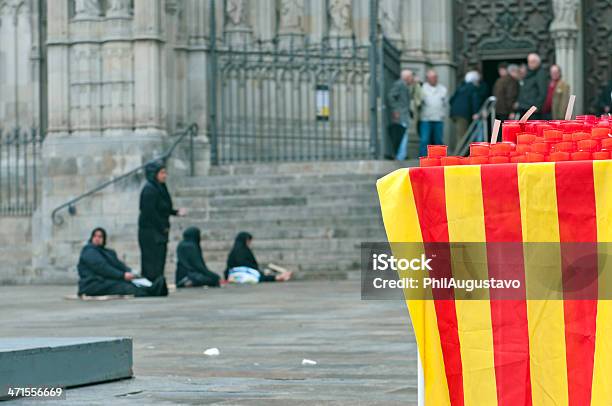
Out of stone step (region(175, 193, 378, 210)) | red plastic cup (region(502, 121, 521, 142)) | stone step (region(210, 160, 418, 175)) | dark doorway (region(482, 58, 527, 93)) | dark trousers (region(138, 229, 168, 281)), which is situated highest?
dark doorway (region(482, 58, 527, 93))

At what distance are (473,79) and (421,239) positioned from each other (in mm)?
19296

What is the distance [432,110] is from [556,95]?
95.8 inches

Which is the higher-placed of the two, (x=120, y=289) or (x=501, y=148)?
(x=501, y=148)

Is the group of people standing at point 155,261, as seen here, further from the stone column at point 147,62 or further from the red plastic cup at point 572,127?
the red plastic cup at point 572,127

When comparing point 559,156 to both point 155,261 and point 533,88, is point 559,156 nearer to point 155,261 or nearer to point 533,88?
point 155,261

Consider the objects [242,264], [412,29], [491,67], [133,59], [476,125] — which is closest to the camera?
[242,264]

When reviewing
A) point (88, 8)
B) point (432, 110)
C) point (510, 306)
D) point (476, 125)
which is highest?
point (88, 8)

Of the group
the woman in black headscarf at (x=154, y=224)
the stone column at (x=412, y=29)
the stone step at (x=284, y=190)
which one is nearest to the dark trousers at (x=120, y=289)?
the woman in black headscarf at (x=154, y=224)

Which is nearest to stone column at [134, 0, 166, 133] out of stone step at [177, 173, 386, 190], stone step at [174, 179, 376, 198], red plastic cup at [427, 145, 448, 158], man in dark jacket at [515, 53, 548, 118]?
stone step at [177, 173, 386, 190]

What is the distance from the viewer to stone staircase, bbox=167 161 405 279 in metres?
21.4

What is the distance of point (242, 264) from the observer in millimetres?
20594

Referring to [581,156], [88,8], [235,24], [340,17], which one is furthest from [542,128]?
[340,17]

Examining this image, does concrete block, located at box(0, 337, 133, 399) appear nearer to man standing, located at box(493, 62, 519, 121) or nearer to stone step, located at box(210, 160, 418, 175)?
stone step, located at box(210, 160, 418, 175)

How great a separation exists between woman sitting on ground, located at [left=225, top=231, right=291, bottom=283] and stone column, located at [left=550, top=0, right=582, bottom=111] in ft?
→ 24.5
